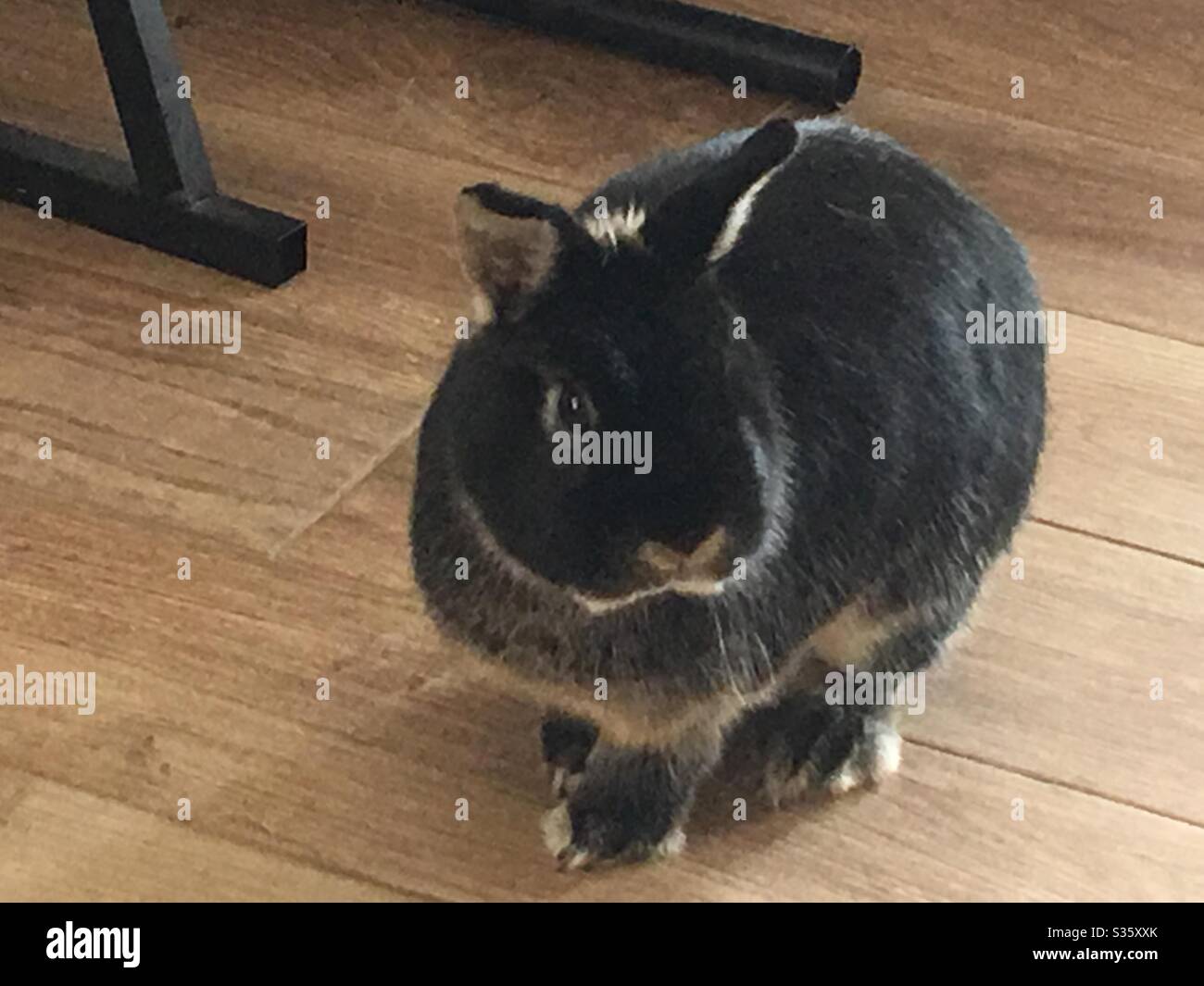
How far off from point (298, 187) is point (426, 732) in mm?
732

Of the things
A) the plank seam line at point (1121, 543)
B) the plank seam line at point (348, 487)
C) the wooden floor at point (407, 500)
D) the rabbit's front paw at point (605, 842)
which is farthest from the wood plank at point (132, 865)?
the plank seam line at point (1121, 543)

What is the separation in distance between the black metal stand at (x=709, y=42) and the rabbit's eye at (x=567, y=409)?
109 cm

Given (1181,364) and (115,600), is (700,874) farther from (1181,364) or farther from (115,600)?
(1181,364)

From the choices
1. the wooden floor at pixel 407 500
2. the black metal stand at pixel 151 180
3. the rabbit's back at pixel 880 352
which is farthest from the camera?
the black metal stand at pixel 151 180

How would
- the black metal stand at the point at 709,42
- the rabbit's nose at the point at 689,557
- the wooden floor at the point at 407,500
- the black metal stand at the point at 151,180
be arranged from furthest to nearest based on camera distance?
the black metal stand at the point at 709,42
the black metal stand at the point at 151,180
the wooden floor at the point at 407,500
the rabbit's nose at the point at 689,557

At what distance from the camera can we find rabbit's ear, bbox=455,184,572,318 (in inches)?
35.0

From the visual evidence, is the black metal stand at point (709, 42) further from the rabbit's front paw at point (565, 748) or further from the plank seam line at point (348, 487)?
the rabbit's front paw at point (565, 748)

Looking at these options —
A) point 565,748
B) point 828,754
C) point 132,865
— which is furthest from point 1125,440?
point 132,865

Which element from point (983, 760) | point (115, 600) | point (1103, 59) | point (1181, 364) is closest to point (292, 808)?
point (115, 600)

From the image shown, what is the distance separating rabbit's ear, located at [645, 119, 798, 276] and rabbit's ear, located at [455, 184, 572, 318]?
54 mm

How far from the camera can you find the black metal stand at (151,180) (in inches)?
62.2

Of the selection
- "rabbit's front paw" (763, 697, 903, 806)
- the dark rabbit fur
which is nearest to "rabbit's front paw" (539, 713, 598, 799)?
the dark rabbit fur

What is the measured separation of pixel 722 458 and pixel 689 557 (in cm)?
5

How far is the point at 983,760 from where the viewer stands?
121 centimetres
